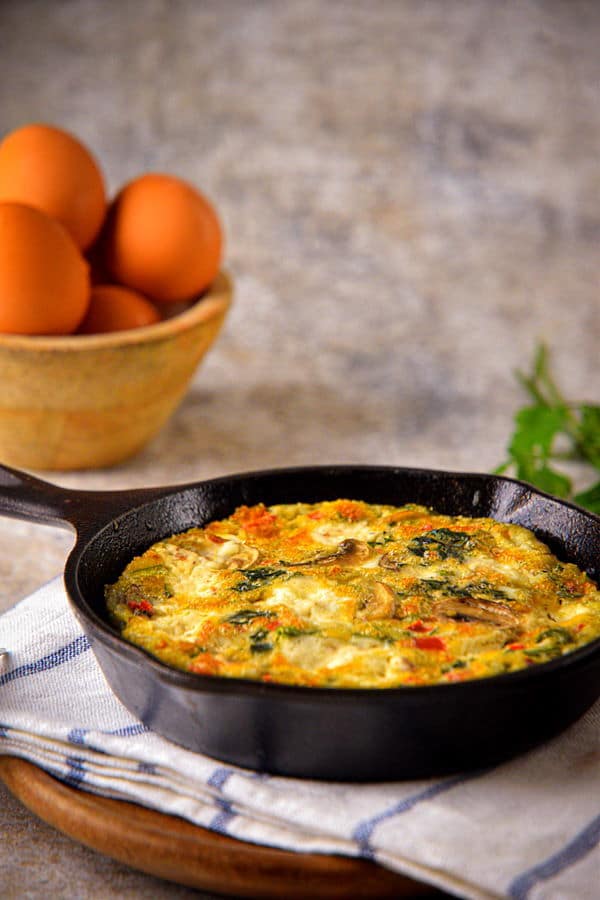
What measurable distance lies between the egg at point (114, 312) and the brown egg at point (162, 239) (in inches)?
3.8

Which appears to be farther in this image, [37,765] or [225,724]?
[37,765]

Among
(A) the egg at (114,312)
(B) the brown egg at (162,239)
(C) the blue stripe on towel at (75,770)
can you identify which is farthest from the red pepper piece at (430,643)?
(B) the brown egg at (162,239)

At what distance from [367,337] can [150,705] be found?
2944 mm

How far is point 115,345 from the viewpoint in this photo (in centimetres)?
314

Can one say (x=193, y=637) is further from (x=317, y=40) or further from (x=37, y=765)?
(x=317, y=40)

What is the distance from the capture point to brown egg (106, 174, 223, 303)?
340 cm

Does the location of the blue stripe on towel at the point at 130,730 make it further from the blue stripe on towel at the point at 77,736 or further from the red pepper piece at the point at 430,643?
the red pepper piece at the point at 430,643

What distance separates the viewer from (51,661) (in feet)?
7.11

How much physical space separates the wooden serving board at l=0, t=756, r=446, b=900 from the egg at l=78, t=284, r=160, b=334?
5.46 ft

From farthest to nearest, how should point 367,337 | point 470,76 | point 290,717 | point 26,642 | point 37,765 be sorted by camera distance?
point 470,76 → point 367,337 → point 26,642 → point 37,765 → point 290,717

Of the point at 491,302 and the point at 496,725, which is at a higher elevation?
the point at 496,725

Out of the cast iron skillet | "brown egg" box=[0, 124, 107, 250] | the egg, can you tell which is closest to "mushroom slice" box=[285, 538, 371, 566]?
the cast iron skillet

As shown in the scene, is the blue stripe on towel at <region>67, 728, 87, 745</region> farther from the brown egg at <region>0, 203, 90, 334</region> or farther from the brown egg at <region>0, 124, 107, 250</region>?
the brown egg at <region>0, 124, 107, 250</region>

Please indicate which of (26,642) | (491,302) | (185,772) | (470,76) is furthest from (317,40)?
(185,772)
